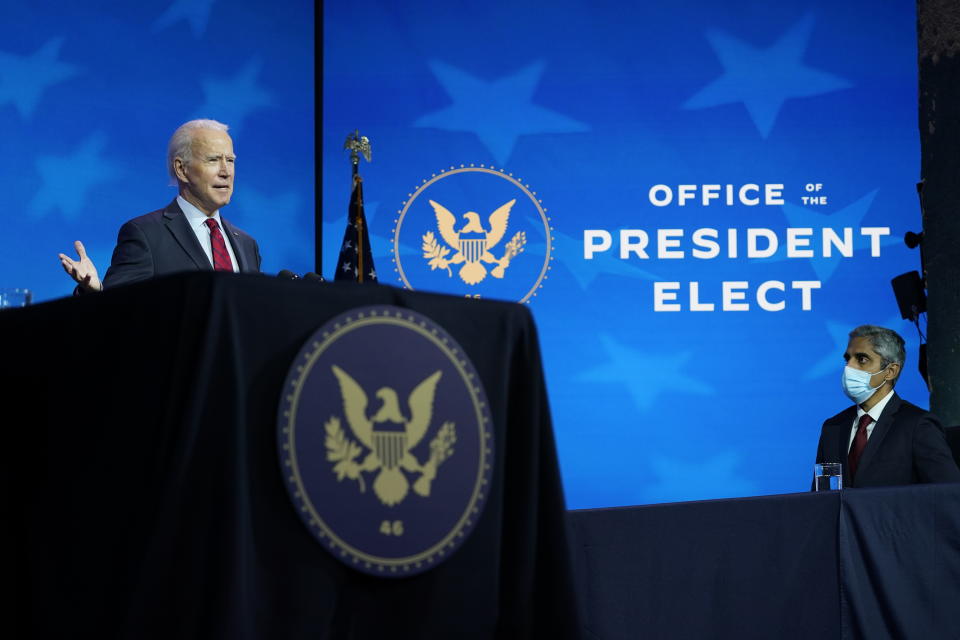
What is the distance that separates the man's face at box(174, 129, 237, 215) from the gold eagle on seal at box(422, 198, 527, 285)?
138 inches

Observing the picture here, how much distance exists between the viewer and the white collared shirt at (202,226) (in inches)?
90.8

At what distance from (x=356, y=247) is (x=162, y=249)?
11.3ft

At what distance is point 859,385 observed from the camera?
4129 millimetres

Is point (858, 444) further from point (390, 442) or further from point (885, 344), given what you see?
point (390, 442)

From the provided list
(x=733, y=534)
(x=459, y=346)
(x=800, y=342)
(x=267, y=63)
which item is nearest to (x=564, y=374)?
(x=800, y=342)

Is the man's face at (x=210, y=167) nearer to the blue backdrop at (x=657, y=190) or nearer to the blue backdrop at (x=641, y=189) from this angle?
the blue backdrop at (x=641, y=189)

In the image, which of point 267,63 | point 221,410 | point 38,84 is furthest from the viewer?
point 267,63

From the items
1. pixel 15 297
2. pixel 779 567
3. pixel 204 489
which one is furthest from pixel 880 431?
pixel 204 489

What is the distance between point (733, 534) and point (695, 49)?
13.6 feet

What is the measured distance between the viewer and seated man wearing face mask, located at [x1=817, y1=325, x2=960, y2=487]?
3.71 meters

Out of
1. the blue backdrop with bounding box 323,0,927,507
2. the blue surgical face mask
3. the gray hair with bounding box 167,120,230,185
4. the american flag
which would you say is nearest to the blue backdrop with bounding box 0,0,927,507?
the blue backdrop with bounding box 323,0,927,507

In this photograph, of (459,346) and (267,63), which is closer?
(459,346)

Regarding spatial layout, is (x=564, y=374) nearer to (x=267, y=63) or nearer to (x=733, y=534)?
(x=267, y=63)

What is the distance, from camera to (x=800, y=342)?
5.71 meters
